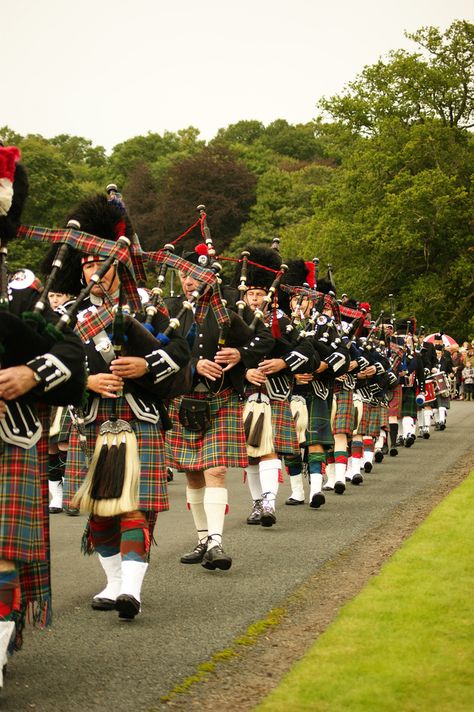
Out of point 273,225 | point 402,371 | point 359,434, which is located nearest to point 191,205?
point 273,225

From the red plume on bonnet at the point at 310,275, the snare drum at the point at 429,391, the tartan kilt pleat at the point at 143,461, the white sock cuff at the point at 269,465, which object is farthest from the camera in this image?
the snare drum at the point at 429,391

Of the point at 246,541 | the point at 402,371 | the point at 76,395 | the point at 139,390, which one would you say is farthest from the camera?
the point at 402,371

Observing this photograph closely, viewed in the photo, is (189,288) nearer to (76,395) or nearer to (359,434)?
(76,395)

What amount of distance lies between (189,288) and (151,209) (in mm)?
60278

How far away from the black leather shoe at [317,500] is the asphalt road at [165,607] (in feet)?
0.31

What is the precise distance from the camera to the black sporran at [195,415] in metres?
8.05

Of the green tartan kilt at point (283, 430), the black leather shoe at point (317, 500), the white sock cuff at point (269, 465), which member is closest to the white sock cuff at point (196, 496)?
the white sock cuff at point (269, 465)

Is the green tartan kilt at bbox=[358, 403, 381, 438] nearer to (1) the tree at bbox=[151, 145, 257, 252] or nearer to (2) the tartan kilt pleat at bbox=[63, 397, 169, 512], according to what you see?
(2) the tartan kilt pleat at bbox=[63, 397, 169, 512]

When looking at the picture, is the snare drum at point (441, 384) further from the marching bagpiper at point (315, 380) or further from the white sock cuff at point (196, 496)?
the white sock cuff at point (196, 496)

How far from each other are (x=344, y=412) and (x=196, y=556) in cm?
518

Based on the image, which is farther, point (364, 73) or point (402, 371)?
point (364, 73)

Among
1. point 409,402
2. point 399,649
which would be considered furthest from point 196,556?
point 409,402

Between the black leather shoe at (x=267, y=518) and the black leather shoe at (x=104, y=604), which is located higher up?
the black leather shoe at (x=267, y=518)

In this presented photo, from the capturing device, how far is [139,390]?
6.39 meters
